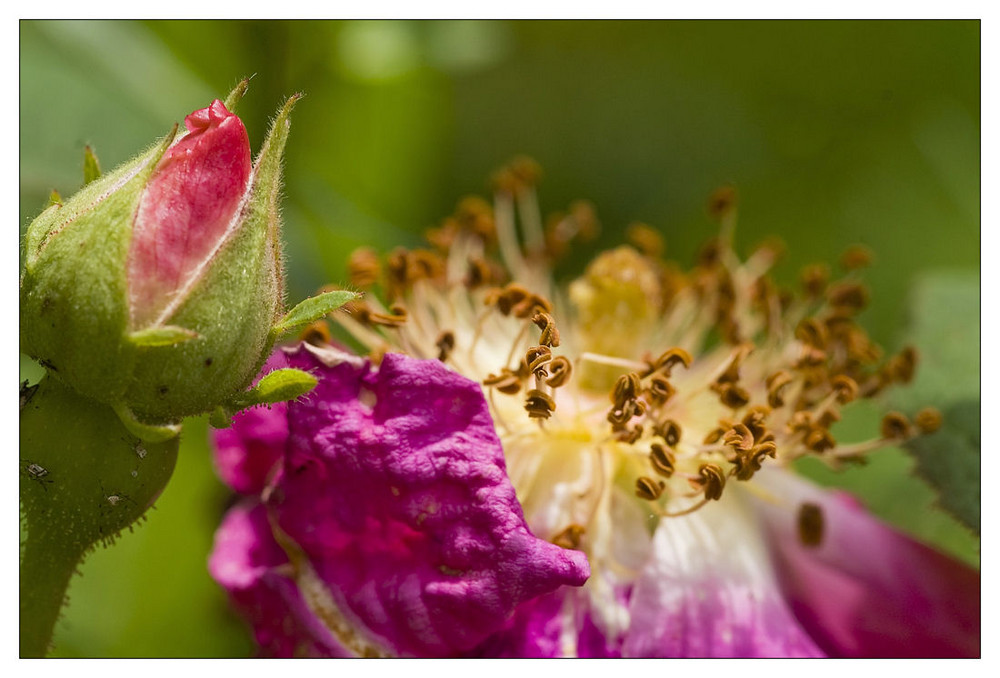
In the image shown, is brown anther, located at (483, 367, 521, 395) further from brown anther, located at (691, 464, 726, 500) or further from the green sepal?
the green sepal

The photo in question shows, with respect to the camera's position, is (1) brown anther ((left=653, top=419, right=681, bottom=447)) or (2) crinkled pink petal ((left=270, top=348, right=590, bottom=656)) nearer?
(2) crinkled pink petal ((left=270, top=348, right=590, bottom=656))

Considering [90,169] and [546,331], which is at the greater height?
[90,169]

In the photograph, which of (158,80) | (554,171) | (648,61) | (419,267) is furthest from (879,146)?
(158,80)

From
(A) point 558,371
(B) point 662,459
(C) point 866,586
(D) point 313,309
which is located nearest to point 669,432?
(B) point 662,459

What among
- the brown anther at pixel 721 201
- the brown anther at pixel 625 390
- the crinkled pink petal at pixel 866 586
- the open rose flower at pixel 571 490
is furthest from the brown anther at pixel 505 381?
the brown anther at pixel 721 201

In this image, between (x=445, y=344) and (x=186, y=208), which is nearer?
(x=186, y=208)

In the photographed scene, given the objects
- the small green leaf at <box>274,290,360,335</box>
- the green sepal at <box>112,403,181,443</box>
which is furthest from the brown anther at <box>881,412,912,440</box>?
the green sepal at <box>112,403,181,443</box>

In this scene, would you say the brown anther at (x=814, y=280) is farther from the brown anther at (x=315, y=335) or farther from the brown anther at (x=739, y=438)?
the brown anther at (x=315, y=335)

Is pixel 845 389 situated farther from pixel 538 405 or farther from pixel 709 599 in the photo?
pixel 538 405
